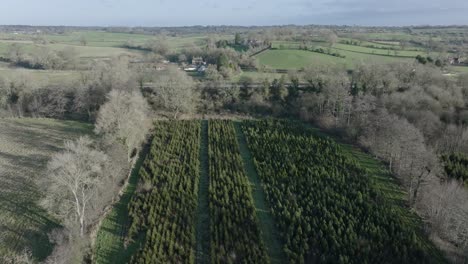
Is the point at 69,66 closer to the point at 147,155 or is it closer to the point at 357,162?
the point at 147,155

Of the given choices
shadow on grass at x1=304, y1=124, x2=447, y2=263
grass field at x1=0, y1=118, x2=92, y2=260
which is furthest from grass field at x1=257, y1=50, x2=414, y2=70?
grass field at x1=0, y1=118, x2=92, y2=260

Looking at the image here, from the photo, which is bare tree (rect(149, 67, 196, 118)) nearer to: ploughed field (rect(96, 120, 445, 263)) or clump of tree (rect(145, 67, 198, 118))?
clump of tree (rect(145, 67, 198, 118))

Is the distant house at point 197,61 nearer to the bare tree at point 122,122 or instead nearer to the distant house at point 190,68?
the distant house at point 190,68

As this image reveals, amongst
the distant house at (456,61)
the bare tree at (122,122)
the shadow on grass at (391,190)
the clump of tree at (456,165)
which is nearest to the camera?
the shadow on grass at (391,190)

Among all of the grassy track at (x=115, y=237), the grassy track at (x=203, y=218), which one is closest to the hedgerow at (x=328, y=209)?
the grassy track at (x=203, y=218)

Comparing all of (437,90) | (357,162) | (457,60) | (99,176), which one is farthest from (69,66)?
(457,60)

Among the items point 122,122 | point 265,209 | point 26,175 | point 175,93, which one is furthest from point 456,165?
point 26,175
